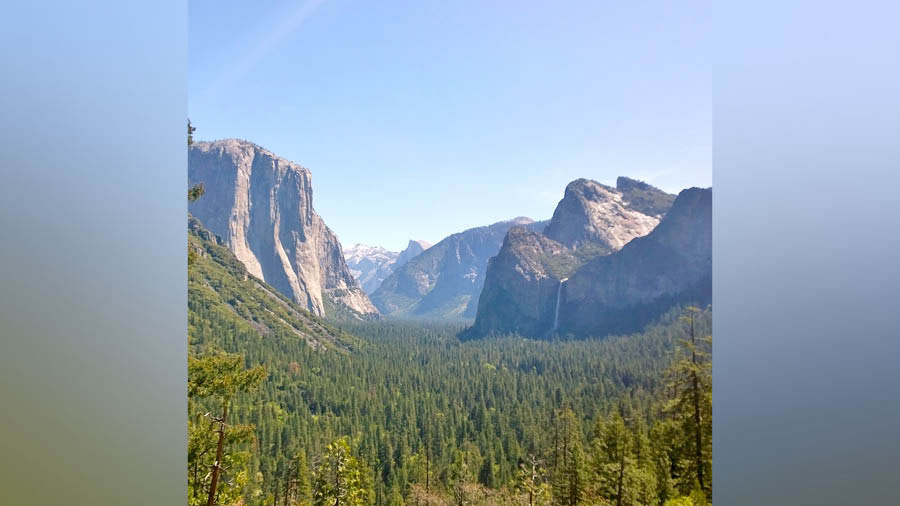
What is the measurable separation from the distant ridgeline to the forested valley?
7.96 meters

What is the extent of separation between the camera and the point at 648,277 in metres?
58.5

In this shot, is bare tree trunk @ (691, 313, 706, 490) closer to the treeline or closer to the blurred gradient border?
the treeline

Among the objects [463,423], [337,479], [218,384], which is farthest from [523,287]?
[218,384]

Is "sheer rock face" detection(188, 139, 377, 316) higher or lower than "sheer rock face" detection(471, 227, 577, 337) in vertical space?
higher

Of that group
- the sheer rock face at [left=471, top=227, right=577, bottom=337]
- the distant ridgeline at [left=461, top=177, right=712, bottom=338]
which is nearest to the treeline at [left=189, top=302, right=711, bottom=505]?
the distant ridgeline at [left=461, top=177, right=712, bottom=338]

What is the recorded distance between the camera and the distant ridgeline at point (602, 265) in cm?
5397

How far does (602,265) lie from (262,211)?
58467 mm

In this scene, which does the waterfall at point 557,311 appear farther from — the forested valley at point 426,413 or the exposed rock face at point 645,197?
the exposed rock face at point 645,197

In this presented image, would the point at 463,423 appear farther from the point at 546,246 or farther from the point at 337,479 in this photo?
the point at 546,246

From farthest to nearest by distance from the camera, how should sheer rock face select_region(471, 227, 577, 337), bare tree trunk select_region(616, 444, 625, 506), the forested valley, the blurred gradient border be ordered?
1. sheer rock face select_region(471, 227, 577, 337)
2. bare tree trunk select_region(616, 444, 625, 506)
3. the forested valley
4. the blurred gradient border

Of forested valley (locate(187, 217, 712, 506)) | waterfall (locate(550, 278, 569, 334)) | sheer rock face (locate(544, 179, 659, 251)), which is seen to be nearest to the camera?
forested valley (locate(187, 217, 712, 506))

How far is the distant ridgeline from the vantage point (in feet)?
177
